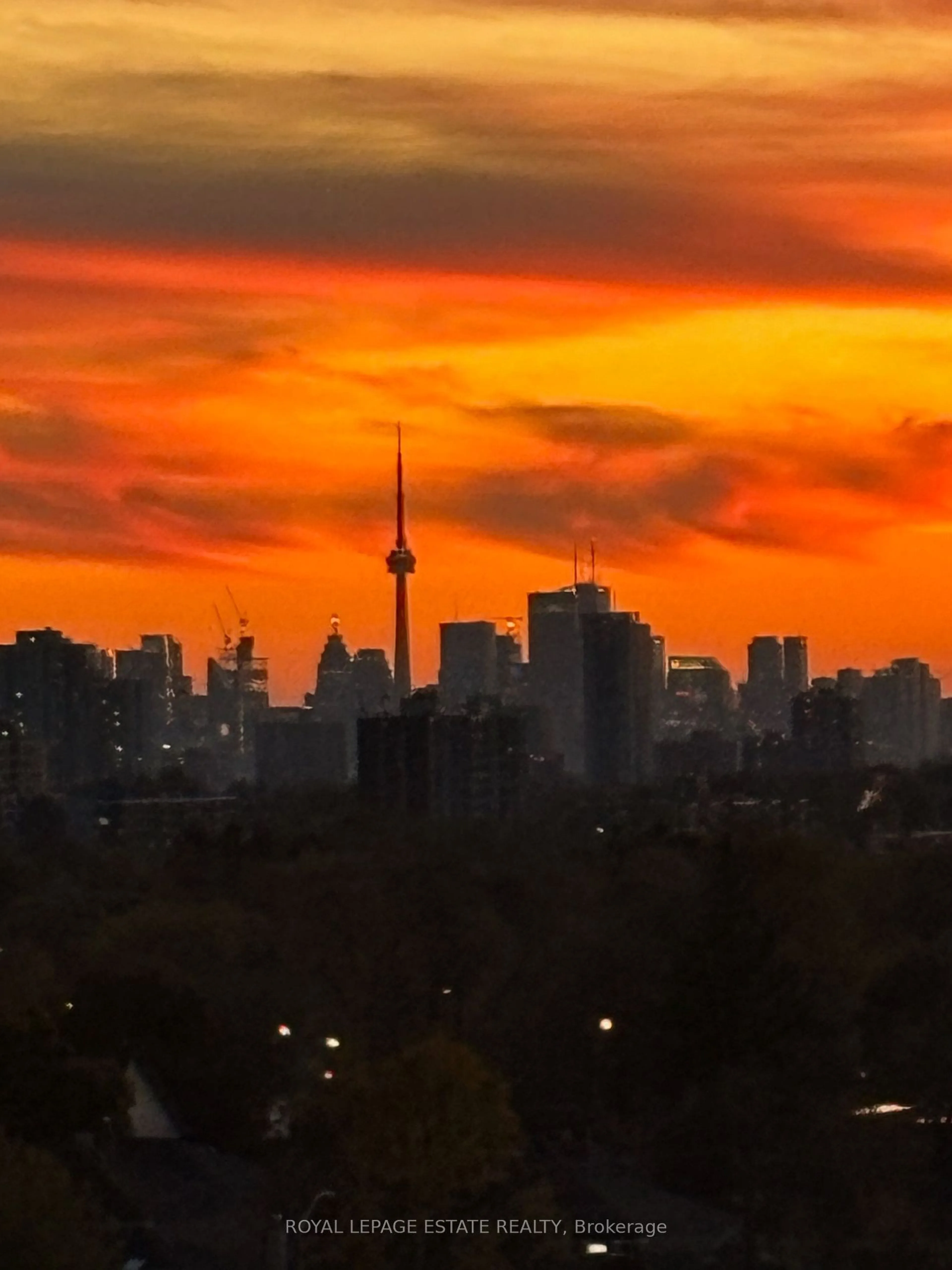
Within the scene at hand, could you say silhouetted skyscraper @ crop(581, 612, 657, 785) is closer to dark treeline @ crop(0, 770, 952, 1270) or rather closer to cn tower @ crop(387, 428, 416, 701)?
cn tower @ crop(387, 428, 416, 701)

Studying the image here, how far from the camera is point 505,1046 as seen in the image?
3597 centimetres

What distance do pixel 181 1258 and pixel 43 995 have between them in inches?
321

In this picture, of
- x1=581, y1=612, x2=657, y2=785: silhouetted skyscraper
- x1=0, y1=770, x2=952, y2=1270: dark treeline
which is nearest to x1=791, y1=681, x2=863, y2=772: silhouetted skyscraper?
x1=581, y1=612, x2=657, y2=785: silhouetted skyscraper

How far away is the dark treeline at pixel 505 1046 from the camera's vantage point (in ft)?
83.4

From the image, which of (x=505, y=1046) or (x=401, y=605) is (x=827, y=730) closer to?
(x=401, y=605)

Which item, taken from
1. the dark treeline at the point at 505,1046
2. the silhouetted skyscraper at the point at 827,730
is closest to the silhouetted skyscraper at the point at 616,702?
the silhouetted skyscraper at the point at 827,730

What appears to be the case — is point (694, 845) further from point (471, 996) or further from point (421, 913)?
point (471, 996)

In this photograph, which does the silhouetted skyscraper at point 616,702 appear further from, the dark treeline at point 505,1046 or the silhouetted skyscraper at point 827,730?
the dark treeline at point 505,1046

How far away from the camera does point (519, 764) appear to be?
128375 millimetres

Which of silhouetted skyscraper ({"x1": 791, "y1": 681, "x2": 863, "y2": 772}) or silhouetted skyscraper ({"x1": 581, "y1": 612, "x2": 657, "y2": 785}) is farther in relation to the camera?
silhouetted skyscraper ({"x1": 581, "y1": 612, "x2": 657, "y2": 785})

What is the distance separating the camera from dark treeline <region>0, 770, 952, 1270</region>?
25406mm

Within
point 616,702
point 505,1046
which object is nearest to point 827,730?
point 616,702

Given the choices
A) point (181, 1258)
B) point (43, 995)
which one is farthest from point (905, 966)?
point (181, 1258)

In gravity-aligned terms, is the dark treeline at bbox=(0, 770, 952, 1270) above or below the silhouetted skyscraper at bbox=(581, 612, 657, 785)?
below
